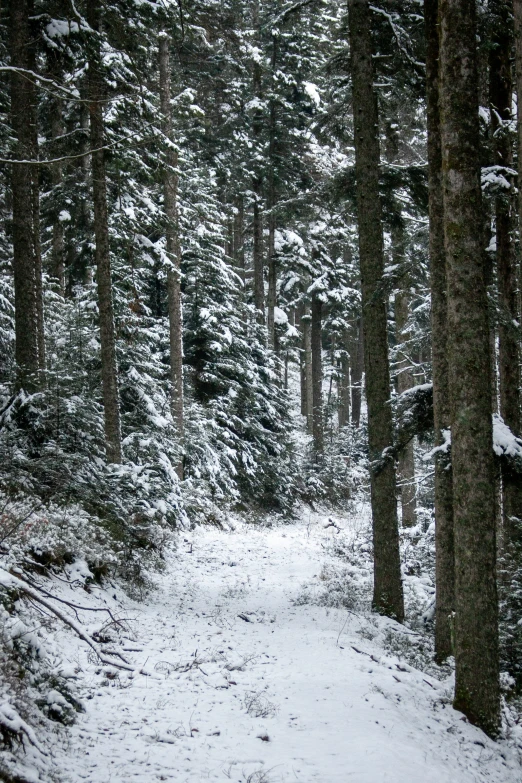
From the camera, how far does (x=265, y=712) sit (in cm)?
542

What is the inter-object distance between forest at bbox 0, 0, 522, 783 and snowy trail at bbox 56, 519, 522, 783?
33 mm

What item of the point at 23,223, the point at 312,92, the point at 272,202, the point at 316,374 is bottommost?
the point at 316,374

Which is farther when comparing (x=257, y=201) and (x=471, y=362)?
(x=257, y=201)

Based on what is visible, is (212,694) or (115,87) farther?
(115,87)

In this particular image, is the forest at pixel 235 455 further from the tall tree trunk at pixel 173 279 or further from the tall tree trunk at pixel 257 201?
the tall tree trunk at pixel 257 201

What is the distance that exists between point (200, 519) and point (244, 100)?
58.3ft

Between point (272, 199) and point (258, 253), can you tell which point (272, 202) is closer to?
point (272, 199)

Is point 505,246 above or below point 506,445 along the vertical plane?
above

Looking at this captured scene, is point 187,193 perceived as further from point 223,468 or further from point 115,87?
point 223,468

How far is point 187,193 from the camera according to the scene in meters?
19.3

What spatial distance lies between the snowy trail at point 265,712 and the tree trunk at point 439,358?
1340 millimetres

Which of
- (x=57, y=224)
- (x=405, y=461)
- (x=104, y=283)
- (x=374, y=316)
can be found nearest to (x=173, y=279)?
(x=57, y=224)

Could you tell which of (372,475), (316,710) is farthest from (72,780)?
(372,475)

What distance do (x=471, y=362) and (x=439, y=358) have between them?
2486mm
